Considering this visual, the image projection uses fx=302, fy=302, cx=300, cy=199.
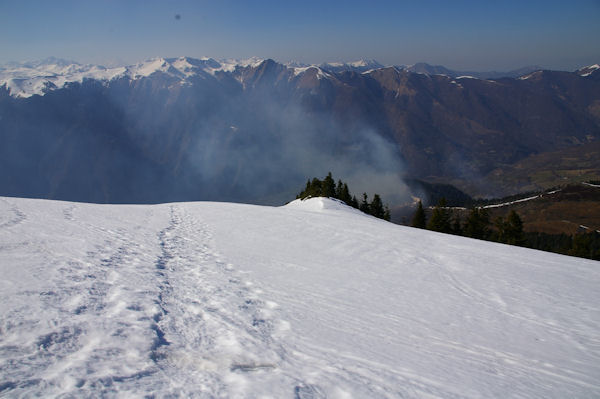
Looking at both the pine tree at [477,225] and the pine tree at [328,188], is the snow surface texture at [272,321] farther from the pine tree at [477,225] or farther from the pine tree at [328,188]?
the pine tree at [328,188]

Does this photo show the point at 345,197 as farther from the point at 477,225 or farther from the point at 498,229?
the point at 498,229

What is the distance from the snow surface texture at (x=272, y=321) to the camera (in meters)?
3.90

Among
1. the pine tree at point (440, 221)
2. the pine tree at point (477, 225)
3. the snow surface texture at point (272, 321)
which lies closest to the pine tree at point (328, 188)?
the pine tree at point (440, 221)

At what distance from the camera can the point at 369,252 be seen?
1302cm

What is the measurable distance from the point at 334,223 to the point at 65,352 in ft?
54.1

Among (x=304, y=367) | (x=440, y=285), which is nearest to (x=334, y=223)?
(x=440, y=285)

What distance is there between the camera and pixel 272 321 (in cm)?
587

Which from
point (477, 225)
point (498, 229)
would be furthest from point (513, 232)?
point (477, 225)

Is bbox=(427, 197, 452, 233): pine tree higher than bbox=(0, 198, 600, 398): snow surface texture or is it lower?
higher

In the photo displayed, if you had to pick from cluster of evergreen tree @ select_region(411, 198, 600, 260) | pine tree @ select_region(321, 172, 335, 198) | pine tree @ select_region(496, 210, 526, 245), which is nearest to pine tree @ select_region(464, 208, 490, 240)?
cluster of evergreen tree @ select_region(411, 198, 600, 260)

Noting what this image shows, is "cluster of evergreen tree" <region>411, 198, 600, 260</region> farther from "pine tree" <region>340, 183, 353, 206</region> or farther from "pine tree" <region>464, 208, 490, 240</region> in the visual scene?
"pine tree" <region>340, 183, 353, 206</region>

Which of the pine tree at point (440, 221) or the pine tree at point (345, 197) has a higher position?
the pine tree at point (345, 197)

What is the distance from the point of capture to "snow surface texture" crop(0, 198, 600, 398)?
390 centimetres

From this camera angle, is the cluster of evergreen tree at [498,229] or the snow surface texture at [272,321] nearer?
the snow surface texture at [272,321]
